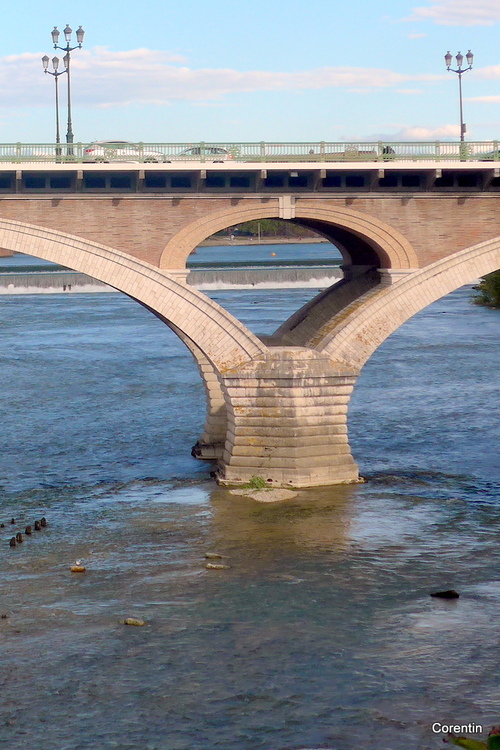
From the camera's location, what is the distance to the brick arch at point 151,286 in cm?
3497

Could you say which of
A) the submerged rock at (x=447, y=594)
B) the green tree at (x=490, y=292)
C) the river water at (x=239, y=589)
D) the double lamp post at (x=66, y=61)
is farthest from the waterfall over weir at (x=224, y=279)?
the submerged rock at (x=447, y=594)

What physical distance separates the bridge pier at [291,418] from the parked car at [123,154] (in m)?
7.41

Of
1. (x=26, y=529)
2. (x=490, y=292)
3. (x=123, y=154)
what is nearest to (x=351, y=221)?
(x=123, y=154)

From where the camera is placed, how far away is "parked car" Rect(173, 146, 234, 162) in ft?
119

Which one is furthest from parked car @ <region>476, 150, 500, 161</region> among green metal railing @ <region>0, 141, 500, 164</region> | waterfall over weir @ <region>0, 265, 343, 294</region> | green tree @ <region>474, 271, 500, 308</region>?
waterfall over weir @ <region>0, 265, 343, 294</region>

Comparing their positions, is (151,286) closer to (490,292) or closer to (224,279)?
(490,292)

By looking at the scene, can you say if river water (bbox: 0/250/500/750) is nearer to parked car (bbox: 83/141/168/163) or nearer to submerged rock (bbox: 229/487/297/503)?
submerged rock (bbox: 229/487/297/503)

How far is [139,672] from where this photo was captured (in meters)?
21.7

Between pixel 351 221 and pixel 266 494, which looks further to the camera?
pixel 351 221

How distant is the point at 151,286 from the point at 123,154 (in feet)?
14.5

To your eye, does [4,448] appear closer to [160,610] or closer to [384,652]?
[160,610]

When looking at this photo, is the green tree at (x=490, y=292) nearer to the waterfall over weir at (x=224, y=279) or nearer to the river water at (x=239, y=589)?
the waterfall over weir at (x=224, y=279)

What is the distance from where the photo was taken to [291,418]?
114 ft

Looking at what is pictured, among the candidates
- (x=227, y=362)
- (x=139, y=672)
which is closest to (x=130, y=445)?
(x=227, y=362)
